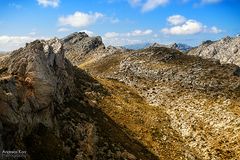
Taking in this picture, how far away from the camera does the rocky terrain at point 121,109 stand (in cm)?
3625

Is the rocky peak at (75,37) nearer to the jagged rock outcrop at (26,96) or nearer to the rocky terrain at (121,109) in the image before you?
the rocky terrain at (121,109)

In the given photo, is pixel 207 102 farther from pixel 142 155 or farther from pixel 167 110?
pixel 142 155

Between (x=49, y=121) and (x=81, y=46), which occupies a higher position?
(x=49, y=121)

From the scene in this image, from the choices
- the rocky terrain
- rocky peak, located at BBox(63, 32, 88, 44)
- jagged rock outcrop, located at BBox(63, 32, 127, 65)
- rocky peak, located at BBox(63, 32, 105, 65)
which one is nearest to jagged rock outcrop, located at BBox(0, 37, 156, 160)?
the rocky terrain

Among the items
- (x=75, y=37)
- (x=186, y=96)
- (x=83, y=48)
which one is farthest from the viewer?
(x=75, y=37)

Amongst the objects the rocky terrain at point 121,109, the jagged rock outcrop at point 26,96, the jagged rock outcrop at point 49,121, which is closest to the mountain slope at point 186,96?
the rocky terrain at point 121,109

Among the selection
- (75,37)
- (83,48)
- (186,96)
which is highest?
(75,37)

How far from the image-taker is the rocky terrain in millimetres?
36250

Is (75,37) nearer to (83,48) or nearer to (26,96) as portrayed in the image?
(83,48)

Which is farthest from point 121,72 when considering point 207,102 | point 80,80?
point 207,102

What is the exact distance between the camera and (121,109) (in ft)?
195

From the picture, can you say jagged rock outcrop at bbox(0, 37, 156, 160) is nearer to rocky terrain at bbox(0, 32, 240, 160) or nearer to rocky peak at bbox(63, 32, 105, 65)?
rocky terrain at bbox(0, 32, 240, 160)

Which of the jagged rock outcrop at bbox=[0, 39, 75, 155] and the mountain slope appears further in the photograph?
the mountain slope

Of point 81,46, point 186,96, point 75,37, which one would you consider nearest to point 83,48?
point 81,46
